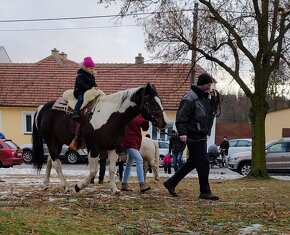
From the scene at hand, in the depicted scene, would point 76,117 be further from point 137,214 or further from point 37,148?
point 137,214

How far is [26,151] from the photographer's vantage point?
1283 inches

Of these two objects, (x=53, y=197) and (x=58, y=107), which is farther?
(x=58, y=107)

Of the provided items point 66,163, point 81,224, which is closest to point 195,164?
point 81,224

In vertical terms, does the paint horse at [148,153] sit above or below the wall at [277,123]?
below

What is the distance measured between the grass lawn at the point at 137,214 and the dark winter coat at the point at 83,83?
5.95 ft

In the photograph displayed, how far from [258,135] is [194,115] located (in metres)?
9.81

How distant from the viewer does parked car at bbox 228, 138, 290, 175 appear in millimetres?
23328

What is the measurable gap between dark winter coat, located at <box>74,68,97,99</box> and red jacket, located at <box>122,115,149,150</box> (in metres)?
1.31

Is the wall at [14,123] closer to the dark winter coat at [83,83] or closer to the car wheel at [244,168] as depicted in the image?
the car wheel at [244,168]

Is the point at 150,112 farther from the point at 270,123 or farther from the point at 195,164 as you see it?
the point at 270,123

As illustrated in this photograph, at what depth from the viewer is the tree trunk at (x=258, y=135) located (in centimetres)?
1780

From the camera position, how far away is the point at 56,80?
129 feet

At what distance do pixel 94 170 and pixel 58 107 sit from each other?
→ 1.62 m

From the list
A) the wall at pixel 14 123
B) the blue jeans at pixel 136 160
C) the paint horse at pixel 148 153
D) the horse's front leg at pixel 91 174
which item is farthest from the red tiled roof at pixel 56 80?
the horse's front leg at pixel 91 174
